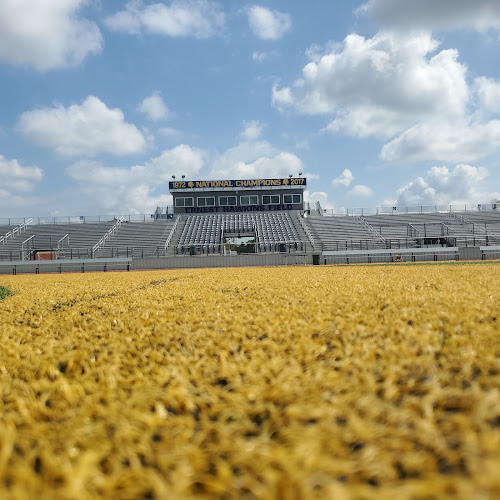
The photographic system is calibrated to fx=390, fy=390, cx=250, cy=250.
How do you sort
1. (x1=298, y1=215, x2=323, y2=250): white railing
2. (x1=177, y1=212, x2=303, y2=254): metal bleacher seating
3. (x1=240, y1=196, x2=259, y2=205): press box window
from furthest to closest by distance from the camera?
1. (x1=240, y1=196, x2=259, y2=205): press box window
2. (x1=298, y1=215, x2=323, y2=250): white railing
3. (x1=177, y1=212, x2=303, y2=254): metal bleacher seating

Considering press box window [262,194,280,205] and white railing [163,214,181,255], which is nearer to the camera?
white railing [163,214,181,255]

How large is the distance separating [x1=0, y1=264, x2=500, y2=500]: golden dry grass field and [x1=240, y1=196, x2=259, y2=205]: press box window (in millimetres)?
49995

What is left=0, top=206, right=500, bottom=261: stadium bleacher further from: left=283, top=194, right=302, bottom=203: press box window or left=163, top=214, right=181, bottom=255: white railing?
left=283, top=194, right=302, bottom=203: press box window

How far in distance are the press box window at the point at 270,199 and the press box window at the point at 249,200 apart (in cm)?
95

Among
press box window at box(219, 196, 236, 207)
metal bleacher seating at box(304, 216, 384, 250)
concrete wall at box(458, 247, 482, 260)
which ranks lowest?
concrete wall at box(458, 247, 482, 260)

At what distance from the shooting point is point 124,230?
46.9m

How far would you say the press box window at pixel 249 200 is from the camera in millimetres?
52750

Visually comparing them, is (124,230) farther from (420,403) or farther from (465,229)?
(420,403)

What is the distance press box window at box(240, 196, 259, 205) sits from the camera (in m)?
52.8

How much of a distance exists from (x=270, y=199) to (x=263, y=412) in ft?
170

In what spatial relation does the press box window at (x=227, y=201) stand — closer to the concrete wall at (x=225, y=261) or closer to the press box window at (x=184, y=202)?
the press box window at (x=184, y=202)

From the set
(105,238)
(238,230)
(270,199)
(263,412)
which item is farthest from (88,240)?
(263,412)

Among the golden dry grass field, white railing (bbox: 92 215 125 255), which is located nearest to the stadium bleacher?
white railing (bbox: 92 215 125 255)

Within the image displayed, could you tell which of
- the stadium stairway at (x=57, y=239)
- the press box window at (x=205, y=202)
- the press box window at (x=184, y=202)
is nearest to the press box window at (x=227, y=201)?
the press box window at (x=205, y=202)
